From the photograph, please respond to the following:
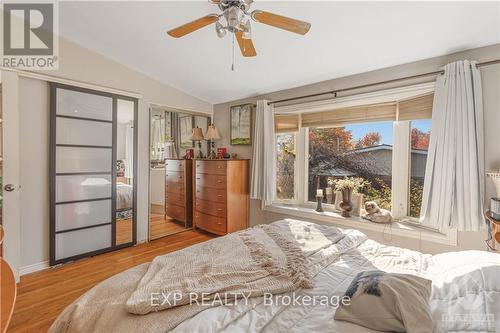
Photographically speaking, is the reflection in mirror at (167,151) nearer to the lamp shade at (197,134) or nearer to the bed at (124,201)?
the lamp shade at (197,134)

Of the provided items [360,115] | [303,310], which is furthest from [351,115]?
[303,310]

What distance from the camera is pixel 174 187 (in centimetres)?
450

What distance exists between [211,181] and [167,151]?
5.18ft

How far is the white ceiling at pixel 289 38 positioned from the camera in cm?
184

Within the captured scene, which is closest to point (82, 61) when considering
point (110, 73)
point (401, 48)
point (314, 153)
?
point (110, 73)

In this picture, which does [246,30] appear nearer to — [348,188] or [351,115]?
[351,115]

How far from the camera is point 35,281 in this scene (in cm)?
244

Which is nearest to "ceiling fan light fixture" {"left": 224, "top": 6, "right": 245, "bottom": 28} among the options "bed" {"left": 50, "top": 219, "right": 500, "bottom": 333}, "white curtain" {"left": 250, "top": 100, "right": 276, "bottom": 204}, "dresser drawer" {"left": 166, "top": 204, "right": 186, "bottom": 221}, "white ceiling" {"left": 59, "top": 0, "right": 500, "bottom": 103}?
"white ceiling" {"left": 59, "top": 0, "right": 500, "bottom": 103}

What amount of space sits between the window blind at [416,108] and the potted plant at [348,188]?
2.76 feet

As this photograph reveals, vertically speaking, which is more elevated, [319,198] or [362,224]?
[319,198]

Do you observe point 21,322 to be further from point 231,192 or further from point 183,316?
point 231,192

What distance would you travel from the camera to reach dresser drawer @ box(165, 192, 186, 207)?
4.33 m

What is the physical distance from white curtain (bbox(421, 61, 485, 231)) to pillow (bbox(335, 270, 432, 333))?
50.3 inches

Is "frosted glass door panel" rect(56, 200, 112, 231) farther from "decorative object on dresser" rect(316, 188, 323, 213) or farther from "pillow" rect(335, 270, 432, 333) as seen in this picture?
"pillow" rect(335, 270, 432, 333)
